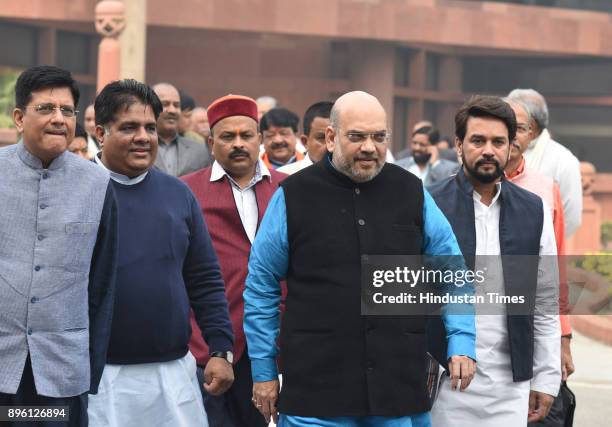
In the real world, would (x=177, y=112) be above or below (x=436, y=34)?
below

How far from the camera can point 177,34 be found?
28.0m

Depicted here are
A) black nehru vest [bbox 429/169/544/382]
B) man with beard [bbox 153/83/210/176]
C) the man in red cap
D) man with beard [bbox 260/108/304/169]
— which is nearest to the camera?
black nehru vest [bbox 429/169/544/382]

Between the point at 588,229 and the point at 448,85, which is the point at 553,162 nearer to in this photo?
the point at 588,229

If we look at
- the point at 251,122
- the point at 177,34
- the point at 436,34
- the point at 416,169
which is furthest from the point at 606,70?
the point at 251,122

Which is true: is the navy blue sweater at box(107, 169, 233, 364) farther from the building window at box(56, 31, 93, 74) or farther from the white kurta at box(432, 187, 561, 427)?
the building window at box(56, 31, 93, 74)

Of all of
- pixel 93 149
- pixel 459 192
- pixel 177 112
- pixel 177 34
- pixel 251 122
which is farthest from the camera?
pixel 177 34

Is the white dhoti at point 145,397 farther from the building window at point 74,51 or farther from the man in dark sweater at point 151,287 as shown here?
the building window at point 74,51

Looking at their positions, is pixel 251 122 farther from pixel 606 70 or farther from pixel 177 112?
pixel 606 70

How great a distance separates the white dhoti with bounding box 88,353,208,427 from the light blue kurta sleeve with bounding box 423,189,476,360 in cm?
105

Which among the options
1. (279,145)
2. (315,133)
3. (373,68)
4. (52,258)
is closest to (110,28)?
(373,68)

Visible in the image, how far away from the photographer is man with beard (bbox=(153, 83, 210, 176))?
906 cm

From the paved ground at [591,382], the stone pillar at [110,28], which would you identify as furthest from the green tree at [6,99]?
the paved ground at [591,382]

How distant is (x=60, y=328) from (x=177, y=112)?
4906 millimetres

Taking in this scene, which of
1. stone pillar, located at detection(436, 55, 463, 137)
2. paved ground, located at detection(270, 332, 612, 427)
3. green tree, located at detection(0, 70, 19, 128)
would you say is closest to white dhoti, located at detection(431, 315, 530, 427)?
paved ground, located at detection(270, 332, 612, 427)
